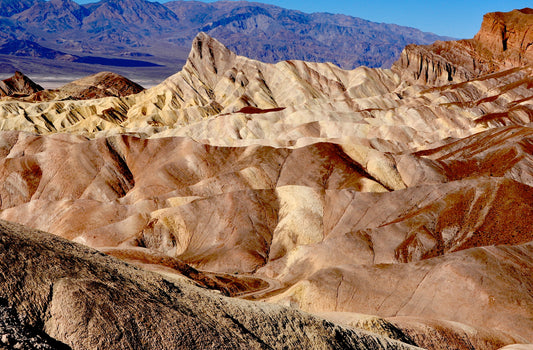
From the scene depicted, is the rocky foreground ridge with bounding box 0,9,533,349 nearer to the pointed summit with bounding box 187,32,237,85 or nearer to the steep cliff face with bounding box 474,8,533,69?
the steep cliff face with bounding box 474,8,533,69

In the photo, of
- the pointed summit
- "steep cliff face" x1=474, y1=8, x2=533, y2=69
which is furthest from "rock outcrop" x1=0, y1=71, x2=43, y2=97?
"steep cliff face" x1=474, y1=8, x2=533, y2=69

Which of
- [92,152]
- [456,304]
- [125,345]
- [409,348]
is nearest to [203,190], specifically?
[92,152]

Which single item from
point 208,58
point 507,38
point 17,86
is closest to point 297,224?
point 208,58

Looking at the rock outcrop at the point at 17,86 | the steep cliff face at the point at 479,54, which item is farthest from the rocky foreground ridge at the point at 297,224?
the rock outcrop at the point at 17,86

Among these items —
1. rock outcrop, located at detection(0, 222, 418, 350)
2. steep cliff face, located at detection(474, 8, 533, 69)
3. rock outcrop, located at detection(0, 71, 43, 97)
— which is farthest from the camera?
rock outcrop, located at detection(0, 71, 43, 97)

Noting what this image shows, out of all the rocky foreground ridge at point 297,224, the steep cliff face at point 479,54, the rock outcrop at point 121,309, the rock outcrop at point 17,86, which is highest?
Result: the steep cliff face at point 479,54

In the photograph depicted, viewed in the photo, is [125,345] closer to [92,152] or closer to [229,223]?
[229,223]

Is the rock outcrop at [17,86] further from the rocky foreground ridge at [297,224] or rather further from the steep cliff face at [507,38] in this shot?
the steep cliff face at [507,38]
